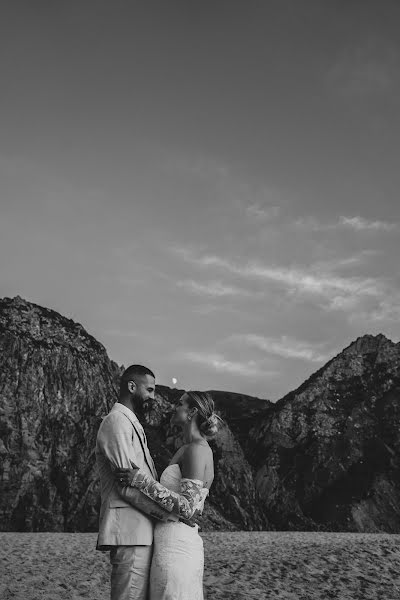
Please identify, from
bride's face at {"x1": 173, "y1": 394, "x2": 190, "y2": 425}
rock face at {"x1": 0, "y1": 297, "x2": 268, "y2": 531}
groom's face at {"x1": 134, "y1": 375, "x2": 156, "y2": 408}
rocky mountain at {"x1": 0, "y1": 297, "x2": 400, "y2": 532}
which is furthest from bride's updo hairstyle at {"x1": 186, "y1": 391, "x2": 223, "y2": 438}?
rocky mountain at {"x1": 0, "y1": 297, "x2": 400, "y2": 532}

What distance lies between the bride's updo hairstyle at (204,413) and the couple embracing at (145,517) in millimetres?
238

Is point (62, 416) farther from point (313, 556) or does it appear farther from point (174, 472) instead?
point (174, 472)

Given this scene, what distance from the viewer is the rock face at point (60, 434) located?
1880 inches

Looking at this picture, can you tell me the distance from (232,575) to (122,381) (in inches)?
500

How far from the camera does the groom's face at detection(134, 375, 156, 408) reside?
439 centimetres

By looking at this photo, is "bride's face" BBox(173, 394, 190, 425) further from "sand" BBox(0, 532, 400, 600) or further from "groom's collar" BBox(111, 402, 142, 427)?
"sand" BBox(0, 532, 400, 600)

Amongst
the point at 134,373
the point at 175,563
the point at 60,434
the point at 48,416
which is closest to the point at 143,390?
the point at 134,373

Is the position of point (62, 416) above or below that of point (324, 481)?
above

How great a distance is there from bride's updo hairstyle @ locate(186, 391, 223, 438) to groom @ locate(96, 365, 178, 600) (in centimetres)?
55

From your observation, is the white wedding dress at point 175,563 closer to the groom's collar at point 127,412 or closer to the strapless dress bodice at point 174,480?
the strapless dress bodice at point 174,480

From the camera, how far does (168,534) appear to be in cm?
394

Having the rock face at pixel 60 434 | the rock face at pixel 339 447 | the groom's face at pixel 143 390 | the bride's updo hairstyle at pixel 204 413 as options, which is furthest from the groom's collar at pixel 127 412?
the rock face at pixel 339 447

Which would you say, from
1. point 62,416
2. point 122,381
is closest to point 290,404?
point 62,416

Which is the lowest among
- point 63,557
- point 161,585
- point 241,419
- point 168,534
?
point 63,557
